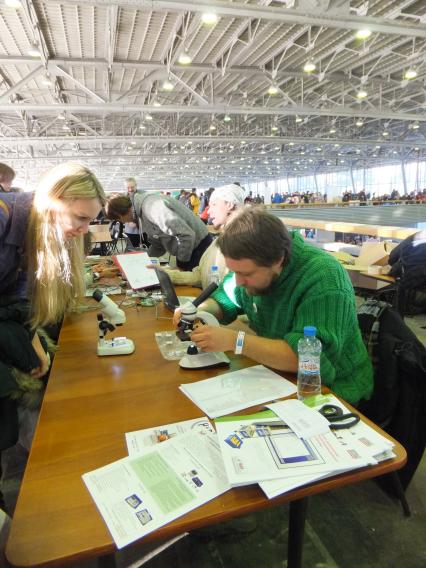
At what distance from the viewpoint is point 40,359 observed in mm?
1398

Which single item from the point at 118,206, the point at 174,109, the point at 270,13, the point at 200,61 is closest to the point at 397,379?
the point at 118,206

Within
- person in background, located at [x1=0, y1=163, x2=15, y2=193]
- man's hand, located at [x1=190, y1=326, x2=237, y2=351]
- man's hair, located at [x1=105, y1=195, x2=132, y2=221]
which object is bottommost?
man's hand, located at [x1=190, y1=326, x2=237, y2=351]

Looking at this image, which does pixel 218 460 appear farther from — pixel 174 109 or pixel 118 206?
pixel 174 109

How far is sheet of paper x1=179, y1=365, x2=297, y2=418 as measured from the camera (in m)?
1.09

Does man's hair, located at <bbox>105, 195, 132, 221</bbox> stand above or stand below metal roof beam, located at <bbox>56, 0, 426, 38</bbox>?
below

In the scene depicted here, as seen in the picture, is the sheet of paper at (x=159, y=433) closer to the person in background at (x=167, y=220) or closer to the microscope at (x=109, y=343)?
the microscope at (x=109, y=343)

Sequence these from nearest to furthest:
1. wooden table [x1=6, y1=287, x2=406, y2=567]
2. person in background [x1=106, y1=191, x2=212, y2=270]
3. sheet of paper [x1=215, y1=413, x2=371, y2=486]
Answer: wooden table [x1=6, y1=287, x2=406, y2=567] < sheet of paper [x1=215, y1=413, x2=371, y2=486] < person in background [x1=106, y1=191, x2=212, y2=270]

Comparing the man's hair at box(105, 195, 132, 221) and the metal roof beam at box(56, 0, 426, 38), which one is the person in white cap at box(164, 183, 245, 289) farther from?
the metal roof beam at box(56, 0, 426, 38)

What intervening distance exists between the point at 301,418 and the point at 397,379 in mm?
601

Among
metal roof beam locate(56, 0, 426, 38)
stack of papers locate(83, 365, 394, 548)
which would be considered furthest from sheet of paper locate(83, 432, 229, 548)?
metal roof beam locate(56, 0, 426, 38)

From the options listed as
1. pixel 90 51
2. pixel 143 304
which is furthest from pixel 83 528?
pixel 90 51

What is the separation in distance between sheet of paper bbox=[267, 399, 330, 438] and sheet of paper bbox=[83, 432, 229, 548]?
191mm

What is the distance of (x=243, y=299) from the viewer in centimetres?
169

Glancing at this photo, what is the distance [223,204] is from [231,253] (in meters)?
1.05
